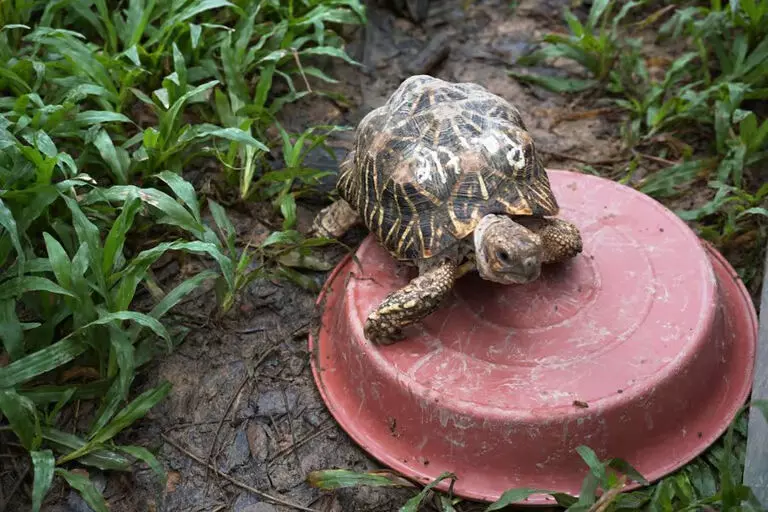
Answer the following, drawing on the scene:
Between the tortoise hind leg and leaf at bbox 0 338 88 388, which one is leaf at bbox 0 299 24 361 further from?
the tortoise hind leg

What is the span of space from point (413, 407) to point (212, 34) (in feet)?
→ 8.51

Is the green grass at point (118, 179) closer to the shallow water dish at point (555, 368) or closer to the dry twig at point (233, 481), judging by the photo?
the dry twig at point (233, 481)

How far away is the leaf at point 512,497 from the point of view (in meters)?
2.79

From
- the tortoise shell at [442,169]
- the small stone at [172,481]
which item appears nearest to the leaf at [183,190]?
the tortoise shell at [442,169]

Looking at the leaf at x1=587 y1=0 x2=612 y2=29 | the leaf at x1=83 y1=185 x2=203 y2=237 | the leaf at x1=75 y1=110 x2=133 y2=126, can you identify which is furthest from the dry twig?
the leaf at x1=587 y1=0 x2=612 y2=29

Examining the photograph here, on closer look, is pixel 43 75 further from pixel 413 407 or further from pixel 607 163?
pixel 607 163

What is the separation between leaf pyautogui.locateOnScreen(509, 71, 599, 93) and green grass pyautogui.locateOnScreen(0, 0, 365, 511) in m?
1.21

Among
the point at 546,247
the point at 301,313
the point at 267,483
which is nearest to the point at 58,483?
the point at 267,483

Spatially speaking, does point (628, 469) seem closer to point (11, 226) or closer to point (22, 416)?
point (22, 416)

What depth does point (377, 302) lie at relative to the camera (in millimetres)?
3324

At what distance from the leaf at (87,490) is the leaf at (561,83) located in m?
3.59

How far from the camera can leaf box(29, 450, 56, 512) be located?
9.20 ft

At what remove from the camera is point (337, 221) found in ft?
Result: 12.7

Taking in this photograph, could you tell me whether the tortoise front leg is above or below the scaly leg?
below
